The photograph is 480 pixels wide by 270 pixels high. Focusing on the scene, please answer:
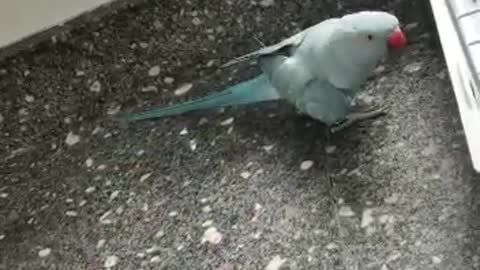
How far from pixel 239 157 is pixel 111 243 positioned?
152 millimetres

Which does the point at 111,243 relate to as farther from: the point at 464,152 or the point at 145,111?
the point at 464,152

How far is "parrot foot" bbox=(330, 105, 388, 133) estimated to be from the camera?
0.96 meters

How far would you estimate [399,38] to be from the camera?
0.89 m

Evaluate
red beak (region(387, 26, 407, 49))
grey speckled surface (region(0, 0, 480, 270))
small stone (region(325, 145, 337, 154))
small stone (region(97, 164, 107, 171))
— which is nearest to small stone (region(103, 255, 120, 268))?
grey speckled surface (region(0, 0, 480, 270))

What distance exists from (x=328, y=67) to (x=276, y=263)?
19 centimetres

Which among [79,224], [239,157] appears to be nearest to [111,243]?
[79,224]

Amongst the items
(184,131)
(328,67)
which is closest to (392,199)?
(328,67)

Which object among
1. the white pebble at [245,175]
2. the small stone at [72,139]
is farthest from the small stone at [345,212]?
the small stone at [72,139]

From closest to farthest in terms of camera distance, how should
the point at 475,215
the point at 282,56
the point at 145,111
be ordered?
1. the point at 475,215
2. the point at 282,56
3. the point at 145,111

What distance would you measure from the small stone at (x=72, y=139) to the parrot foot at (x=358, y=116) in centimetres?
28

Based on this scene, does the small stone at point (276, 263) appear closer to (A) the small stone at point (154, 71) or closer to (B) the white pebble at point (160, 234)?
(B) the white pebble at point (160, 234)

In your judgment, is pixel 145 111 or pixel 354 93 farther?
pixel 145 111

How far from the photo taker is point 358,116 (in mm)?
961

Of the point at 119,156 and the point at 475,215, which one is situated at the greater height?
the point at 119,156
